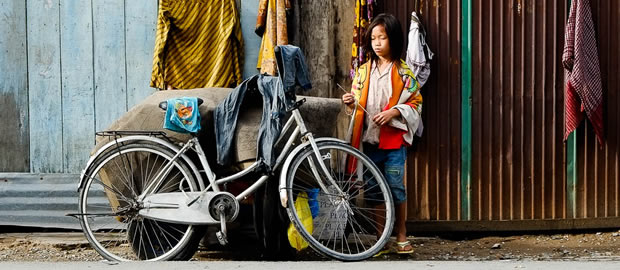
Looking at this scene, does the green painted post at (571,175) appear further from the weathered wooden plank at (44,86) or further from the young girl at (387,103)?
the weathered wooden plank at (44,86)

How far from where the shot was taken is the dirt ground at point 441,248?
6.75 m

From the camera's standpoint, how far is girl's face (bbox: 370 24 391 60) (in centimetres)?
649

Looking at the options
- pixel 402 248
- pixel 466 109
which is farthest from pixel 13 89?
pixel 466 109

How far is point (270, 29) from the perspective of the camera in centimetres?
720

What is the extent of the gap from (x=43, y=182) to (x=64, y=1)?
133 cm

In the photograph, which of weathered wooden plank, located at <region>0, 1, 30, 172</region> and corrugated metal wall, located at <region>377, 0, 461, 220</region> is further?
weathered wooden plank, located at <region>0, 1, 30, 172</region>

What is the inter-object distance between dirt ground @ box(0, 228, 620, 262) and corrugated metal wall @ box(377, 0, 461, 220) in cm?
30

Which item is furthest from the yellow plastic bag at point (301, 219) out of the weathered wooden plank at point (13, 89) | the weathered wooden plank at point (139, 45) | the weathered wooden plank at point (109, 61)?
the weathered wooden plank at point (13, 89)

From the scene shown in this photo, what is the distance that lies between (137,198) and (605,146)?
136 inches

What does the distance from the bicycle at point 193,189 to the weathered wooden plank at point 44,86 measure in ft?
4.62

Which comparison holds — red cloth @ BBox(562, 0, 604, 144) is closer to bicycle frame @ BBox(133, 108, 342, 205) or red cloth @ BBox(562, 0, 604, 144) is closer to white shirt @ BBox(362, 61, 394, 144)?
white shirt @ BBox(362, 61, 394, 144)

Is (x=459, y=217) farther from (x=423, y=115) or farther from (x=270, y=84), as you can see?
(x=270, y=84)

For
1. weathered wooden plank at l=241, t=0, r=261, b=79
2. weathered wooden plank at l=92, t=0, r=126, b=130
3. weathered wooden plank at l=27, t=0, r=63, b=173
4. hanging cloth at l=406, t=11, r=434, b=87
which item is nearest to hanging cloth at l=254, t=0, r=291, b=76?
weathered wooden plank at l=241, t=0, r=261, b=79

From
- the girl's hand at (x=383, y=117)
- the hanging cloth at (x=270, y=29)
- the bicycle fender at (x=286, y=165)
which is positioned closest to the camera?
the bicycle fender at (x=286, y=165)
